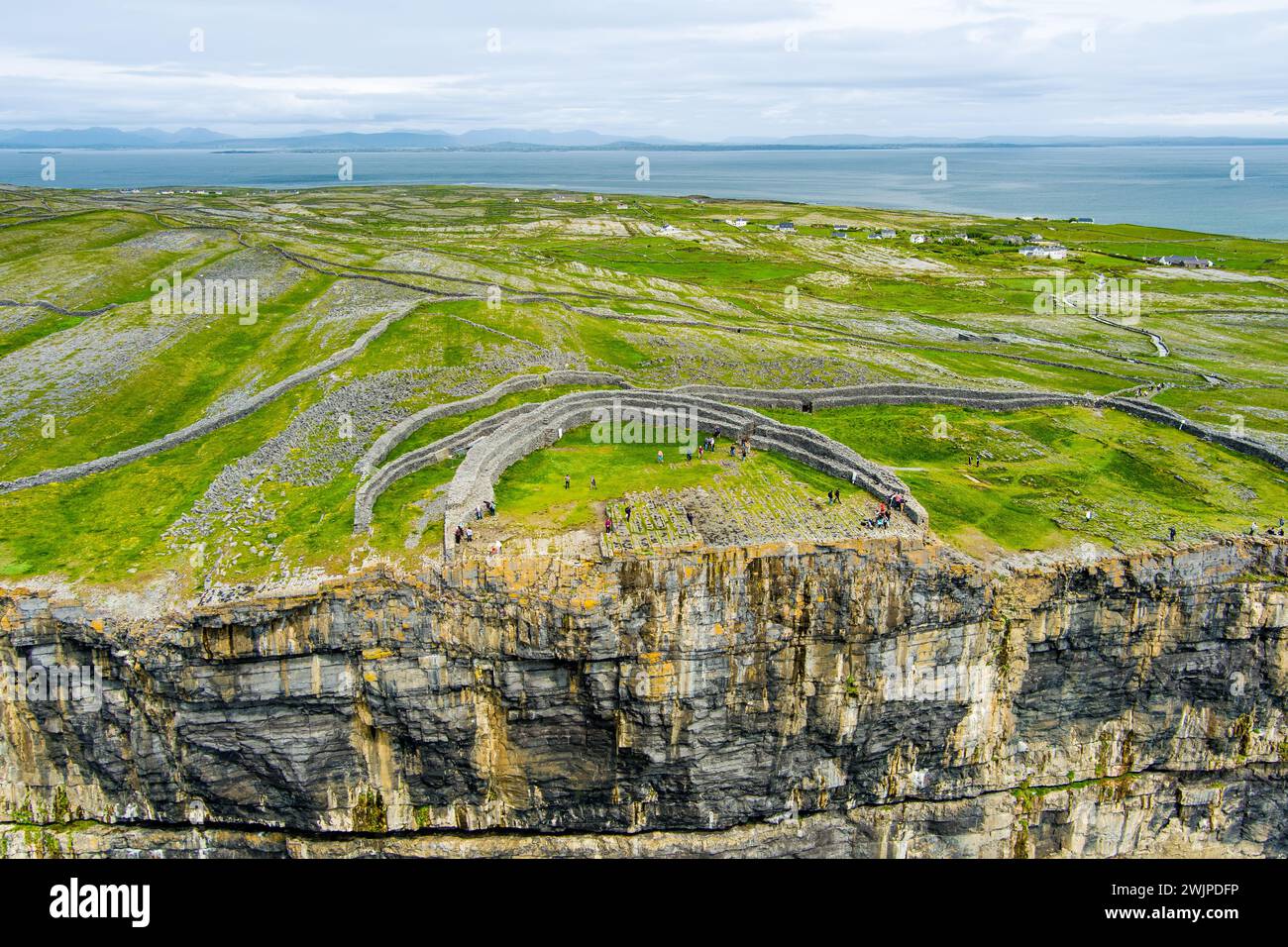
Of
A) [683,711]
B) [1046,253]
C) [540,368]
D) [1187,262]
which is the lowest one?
[683,711]

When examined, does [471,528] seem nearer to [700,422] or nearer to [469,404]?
[469,404]

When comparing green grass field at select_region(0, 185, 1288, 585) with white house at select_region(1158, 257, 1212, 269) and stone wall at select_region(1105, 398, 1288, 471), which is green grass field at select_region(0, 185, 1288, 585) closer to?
stone wall at select_region(1105, 398, 1288, 471)

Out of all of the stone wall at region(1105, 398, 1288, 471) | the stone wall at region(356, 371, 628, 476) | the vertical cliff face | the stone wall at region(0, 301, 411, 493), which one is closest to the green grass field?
the stone wall at region(0, 301, 411, 493)

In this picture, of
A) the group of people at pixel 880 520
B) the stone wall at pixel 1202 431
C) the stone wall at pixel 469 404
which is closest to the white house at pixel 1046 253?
the stone wall at pixel 1202 431

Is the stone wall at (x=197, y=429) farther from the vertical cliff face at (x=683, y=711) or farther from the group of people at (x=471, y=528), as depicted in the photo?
the group of people at (x=471, y=528)

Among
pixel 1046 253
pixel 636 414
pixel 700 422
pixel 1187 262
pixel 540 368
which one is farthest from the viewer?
pixel 1046 253

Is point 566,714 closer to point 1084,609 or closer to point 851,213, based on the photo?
point 1084,609

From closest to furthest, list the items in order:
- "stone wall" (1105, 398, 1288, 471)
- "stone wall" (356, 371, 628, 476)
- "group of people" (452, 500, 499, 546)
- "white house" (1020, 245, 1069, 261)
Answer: "group of people" (452, 500, 499, 546)
"stone wall" (356, 371, 628, 476)
"stone wall" (1105, 398, 1288, 471)
"white house" (1020, 245, 1069, 261)

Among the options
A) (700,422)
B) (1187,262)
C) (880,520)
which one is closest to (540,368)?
(700,422)

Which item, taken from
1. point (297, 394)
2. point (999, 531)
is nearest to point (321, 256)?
point (297, 394)
